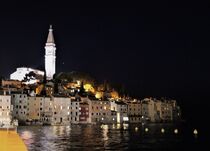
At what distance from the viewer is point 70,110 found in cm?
10300

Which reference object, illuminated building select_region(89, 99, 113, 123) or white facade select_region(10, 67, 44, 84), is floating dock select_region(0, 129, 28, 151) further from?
white facade select_region(10, 67, 44, 84)

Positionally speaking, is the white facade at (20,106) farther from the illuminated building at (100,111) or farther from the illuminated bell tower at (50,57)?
the illuminated bell tower at (50,57)

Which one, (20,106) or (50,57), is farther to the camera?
(50,57)

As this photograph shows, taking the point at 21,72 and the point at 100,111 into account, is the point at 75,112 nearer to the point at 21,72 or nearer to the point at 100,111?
the point at 100,111

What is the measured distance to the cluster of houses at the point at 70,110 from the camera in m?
94.4

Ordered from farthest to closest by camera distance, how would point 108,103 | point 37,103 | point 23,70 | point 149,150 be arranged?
1. point 23,70
2. point 108,103
3. point 37,103
4. point 149,150

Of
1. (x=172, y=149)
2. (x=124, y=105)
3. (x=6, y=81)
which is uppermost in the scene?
(x=6, y=81)

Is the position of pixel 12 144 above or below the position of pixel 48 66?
below

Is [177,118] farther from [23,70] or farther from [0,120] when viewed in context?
[0,120]

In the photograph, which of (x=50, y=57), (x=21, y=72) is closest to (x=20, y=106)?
(x=21, y=72)

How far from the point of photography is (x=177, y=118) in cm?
14275

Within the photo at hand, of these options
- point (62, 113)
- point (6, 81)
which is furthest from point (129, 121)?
point (6, 81)

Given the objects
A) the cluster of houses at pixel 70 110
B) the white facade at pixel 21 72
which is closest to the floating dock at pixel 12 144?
the cluster of houses at pixel 70 110

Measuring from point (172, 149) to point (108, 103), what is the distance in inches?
2931
